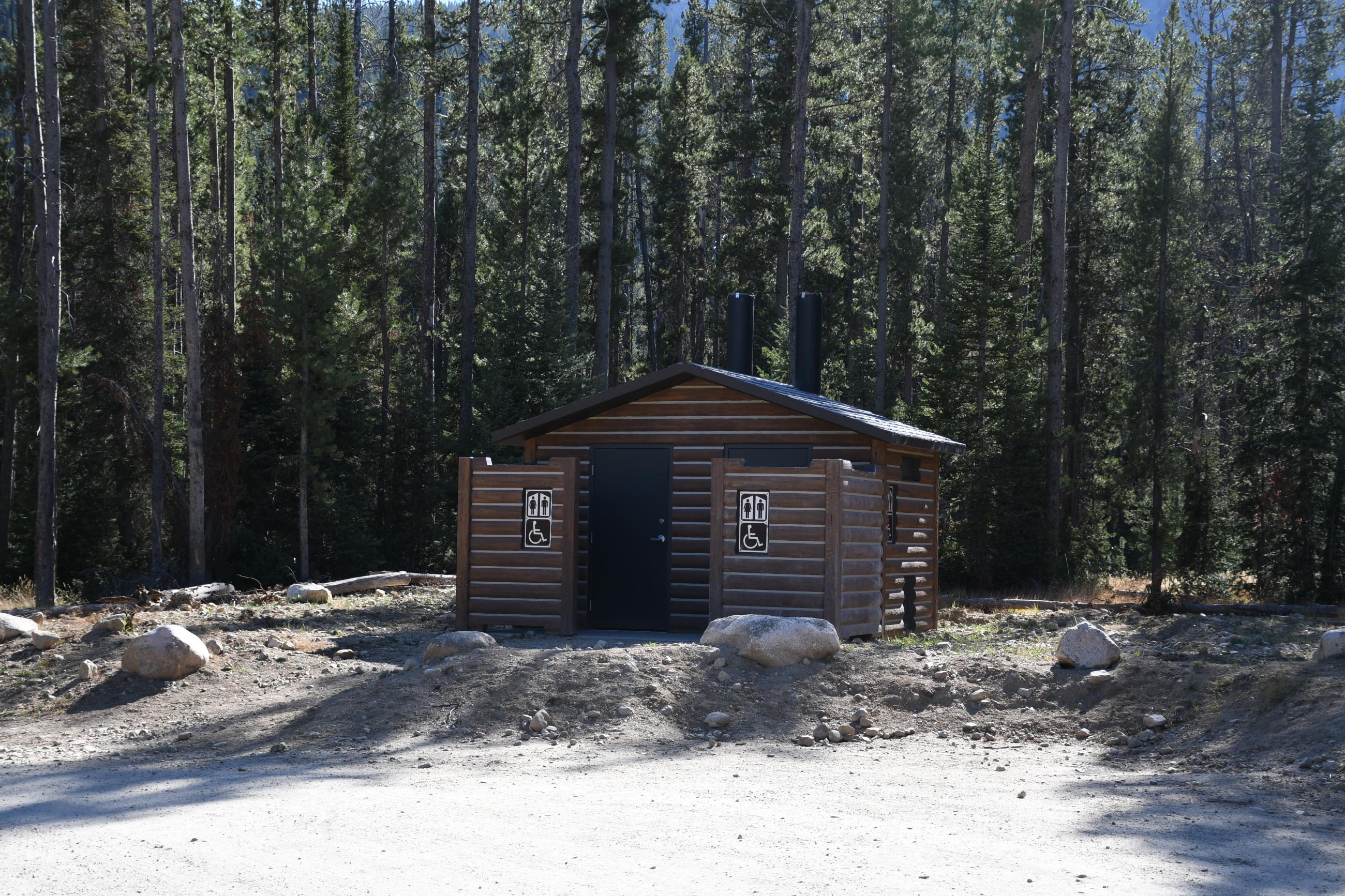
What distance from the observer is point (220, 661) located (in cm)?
1152

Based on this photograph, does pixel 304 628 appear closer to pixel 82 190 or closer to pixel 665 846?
pixel 665 846

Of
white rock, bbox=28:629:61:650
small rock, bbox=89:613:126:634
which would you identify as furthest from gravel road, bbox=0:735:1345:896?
small rock, bbox=89:613:126:634

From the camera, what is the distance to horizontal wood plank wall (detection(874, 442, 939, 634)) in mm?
15203

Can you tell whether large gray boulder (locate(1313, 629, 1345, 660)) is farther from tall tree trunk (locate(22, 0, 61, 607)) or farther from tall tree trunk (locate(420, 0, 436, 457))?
tall tree trunk (locate(420, 0, 436, 457))

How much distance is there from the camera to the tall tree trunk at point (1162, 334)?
26.7 meters

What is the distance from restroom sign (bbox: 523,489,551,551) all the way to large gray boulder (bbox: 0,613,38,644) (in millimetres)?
5320

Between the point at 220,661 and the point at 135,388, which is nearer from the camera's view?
the point at 220,661

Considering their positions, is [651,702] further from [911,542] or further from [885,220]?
[885,220]

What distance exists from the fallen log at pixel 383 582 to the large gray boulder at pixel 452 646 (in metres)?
8.32

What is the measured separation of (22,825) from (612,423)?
31.7ft

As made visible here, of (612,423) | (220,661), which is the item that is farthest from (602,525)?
(220,661)

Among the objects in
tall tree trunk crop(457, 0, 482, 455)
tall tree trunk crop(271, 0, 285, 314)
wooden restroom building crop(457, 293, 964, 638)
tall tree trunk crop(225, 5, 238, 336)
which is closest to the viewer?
wooden restroom building crop(457, 293, 964, 638)

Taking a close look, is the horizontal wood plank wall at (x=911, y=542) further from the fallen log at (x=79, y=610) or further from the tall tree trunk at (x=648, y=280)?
the tall tree trunk at (x=648, y=280)

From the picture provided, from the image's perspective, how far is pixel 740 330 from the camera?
1781 centimetres
